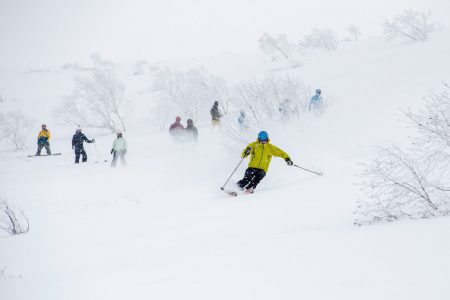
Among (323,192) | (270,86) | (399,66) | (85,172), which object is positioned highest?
(399,66)

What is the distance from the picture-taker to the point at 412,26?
2475cm

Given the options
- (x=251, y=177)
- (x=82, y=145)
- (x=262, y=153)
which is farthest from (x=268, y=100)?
(x=82, y=145)

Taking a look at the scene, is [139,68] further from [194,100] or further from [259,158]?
[259,158]

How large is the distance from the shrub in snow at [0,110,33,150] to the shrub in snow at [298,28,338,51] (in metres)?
26.7

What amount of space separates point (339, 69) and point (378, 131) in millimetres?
13131

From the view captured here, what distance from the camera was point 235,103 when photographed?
13227mm

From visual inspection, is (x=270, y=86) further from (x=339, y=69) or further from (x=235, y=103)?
(x=339, y=69)

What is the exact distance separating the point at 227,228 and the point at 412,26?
83.5 feet

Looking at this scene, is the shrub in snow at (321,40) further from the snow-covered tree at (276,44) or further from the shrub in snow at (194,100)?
the shrub in snow at (194,100)

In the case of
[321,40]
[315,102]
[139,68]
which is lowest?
A: [315,102]

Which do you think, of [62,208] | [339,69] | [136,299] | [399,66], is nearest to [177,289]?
[136,299]

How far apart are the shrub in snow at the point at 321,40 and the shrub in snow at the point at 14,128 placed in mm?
26675

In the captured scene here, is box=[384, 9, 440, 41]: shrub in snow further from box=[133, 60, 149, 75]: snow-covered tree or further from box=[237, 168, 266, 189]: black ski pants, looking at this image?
box=[133, 60, 149, 75]: snow-covered tree

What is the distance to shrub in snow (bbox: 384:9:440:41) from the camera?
2442cm
